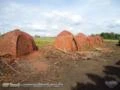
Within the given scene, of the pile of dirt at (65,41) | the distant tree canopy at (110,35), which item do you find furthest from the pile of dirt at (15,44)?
the distant tree canopy at (110,35)

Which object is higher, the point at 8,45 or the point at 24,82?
the point at 8,45

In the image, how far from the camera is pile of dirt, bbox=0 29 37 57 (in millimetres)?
19281

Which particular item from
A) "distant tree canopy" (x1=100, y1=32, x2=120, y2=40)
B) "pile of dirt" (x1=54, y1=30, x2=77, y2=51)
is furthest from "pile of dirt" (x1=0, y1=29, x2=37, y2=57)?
"distant tree canopy" (x1=100, y1=32, x2=120, y2=40)

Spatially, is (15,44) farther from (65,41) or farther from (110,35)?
(110,35)

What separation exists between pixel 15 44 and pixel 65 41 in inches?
356

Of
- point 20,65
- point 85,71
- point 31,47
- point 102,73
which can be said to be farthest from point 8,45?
point 102,73

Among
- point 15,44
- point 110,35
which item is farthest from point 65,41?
point 110,35

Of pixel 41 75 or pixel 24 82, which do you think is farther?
pixel 41 75

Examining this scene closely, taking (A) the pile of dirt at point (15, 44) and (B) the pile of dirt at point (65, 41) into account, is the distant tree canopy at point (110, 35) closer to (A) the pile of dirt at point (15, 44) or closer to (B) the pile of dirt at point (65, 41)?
(B) the pile of dirt at point (65, 41)

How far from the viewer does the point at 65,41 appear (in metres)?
27.1

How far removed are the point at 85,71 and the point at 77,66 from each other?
184cm

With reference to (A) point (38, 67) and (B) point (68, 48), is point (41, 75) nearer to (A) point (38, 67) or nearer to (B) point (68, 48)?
(A) point (38, 67)

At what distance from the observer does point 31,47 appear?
69.9 feet

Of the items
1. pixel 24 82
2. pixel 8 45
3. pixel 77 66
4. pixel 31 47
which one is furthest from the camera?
pixel 31 47
